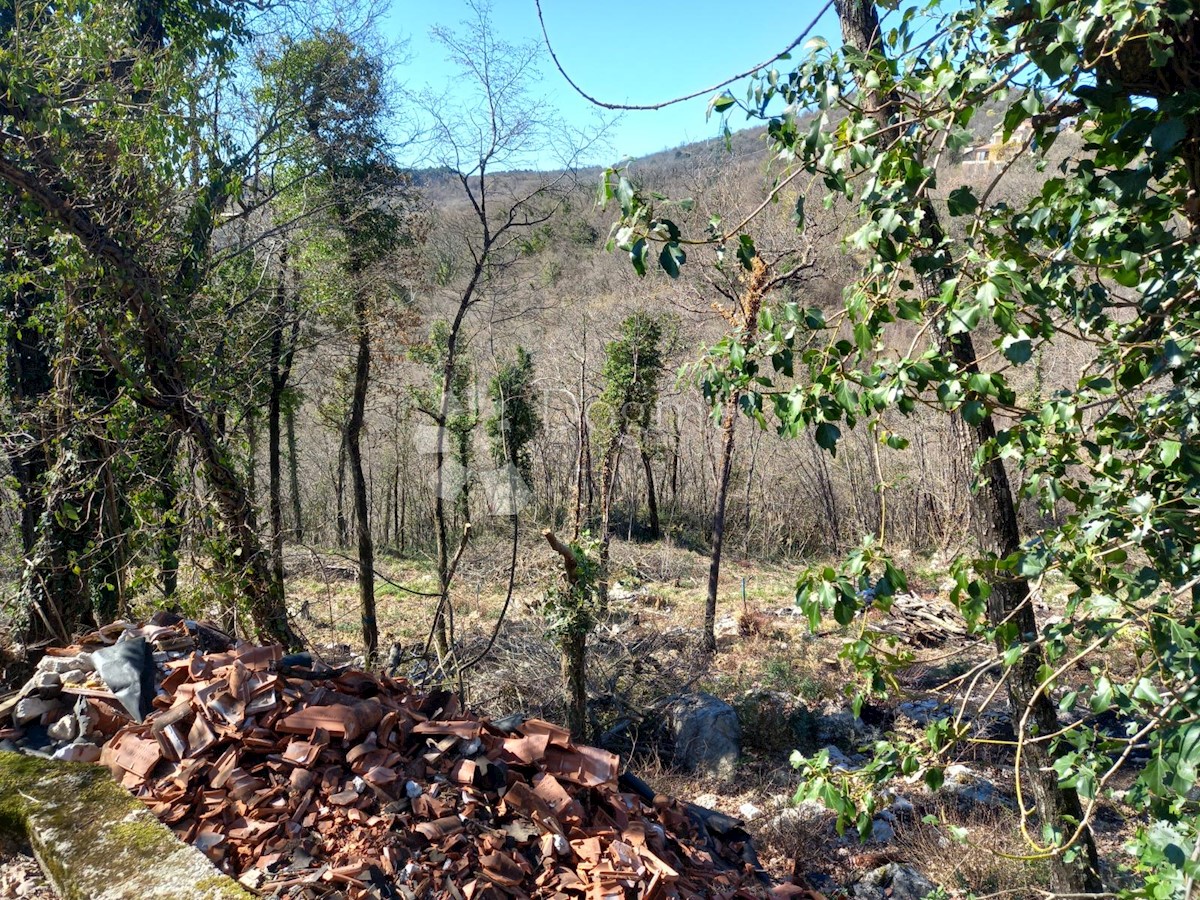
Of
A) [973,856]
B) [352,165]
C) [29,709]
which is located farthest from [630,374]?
[29,709]

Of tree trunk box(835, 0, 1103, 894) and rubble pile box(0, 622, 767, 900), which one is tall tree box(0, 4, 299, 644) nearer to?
rubble pile box(0, 622, 767, 900)

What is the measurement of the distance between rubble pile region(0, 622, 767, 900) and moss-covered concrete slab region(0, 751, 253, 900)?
5.9 inches

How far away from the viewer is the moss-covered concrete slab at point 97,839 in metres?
1.87

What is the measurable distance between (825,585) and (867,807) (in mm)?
578

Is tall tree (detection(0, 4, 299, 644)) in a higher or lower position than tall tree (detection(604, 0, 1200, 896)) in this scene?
higher

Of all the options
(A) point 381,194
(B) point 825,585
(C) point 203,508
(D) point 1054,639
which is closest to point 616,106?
(B) point 825,585

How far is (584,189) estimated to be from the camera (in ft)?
29.3

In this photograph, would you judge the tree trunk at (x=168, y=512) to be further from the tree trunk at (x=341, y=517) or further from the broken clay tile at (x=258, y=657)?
the tree trunk at (x=341, y=517)

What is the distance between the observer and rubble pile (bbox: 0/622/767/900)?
2.32 m

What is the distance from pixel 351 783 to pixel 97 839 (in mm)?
729

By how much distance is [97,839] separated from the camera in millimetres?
2045

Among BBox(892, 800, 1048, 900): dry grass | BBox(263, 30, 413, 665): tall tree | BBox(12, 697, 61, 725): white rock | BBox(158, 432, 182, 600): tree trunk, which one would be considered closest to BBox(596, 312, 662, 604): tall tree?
BBox(263, 30, 413, 665): tall tree

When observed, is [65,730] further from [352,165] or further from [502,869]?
[352,165]

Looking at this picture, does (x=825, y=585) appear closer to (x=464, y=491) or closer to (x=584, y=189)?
(x=584, y=189)
